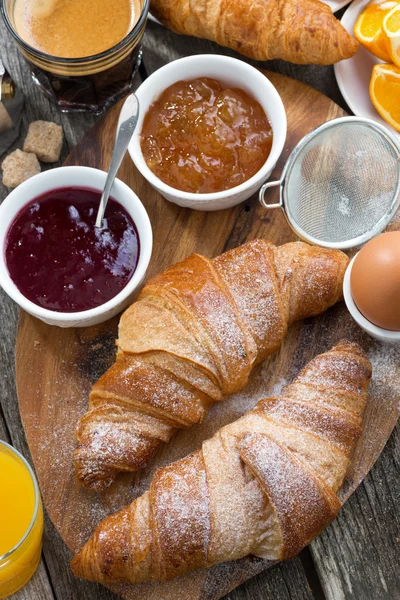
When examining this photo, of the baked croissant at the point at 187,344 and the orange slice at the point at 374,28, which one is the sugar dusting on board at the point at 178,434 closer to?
the baked croissant at the point at 187,344

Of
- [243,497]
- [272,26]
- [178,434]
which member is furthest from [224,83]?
[243,497]

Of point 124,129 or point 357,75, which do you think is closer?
point 124,129

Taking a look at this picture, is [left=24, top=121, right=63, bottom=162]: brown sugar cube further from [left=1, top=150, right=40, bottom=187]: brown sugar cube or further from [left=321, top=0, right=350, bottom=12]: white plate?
[left=321, top=0, right=350, bottom=12]: white plate

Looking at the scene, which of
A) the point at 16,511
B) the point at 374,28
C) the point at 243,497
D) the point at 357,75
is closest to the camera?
the point at 243,497

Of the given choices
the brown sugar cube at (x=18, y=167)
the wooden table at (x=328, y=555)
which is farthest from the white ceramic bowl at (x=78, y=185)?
the wooden table at (x=328, y=555)

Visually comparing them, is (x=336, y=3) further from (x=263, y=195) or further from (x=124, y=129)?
(x=124, y=129)

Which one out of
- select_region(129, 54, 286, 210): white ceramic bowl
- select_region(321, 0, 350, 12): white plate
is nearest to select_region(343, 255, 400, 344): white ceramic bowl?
select_region(129, 54, 286, 210): white ceramic bowl

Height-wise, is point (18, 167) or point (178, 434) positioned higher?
point (18, 167)
